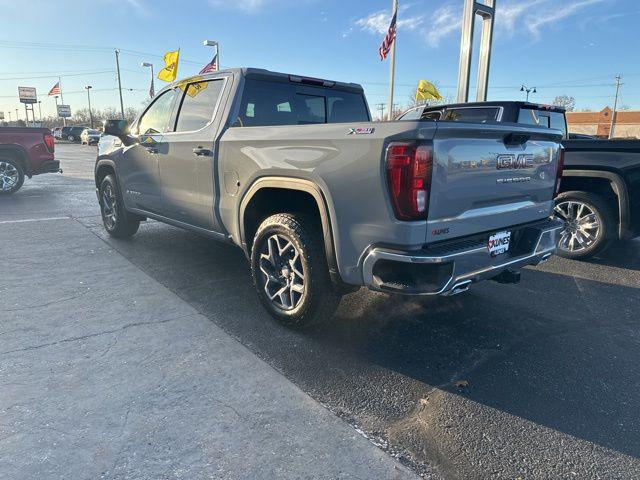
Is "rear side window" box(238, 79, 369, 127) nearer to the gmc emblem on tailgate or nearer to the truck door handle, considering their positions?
the truck door handle

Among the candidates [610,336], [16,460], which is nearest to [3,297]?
[16,460]

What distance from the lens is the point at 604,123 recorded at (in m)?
64.4

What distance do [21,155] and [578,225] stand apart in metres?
11.2

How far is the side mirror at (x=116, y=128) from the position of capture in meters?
5.31

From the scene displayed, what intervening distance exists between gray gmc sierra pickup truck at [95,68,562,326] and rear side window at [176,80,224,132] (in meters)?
0.02

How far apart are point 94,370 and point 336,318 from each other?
5.79ft

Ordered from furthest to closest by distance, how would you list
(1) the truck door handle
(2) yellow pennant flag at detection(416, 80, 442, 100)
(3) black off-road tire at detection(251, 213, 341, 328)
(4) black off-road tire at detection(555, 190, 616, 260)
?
1. (2) yellow pennant flag at detection(416, 80, 442, 100)
2. (4) black off-road tire at detection(555, 190, 616, 260)
3. (1) the truck door handle
4. (3) black off-road tire at detection(251, 213, 341, 328)

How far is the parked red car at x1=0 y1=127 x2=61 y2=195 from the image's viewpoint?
10148 millimetres

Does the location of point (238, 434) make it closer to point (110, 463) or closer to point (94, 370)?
point (110, 463)

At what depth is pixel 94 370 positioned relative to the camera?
112 inches

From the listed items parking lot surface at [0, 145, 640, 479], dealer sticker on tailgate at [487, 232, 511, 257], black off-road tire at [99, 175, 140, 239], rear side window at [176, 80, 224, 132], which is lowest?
parking lot surface at [0, 145, 640, 479]

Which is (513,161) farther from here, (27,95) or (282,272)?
(27,95)

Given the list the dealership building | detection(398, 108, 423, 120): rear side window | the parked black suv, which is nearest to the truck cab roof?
the parked black suv

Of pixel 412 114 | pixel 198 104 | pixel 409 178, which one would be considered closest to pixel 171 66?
pixel 412 114
